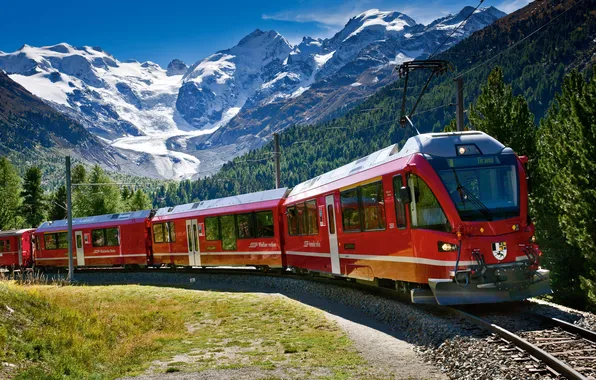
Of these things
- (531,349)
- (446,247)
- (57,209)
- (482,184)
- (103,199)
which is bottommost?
(531,349)

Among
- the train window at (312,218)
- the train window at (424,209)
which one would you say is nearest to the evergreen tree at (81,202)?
the train window at (312,218)

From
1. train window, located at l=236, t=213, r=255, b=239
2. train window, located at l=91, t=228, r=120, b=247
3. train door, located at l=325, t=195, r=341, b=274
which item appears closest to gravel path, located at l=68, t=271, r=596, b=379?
train door, located at l=325, t=195, r=341, b=274

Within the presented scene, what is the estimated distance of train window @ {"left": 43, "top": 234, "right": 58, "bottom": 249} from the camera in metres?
42.4

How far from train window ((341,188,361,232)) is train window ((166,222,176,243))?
56.7ft

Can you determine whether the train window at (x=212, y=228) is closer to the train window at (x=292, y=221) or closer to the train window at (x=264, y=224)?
the train window at (x=264, y=224)

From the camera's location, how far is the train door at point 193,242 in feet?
102

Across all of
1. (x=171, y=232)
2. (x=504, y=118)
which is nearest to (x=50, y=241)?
(x=171, y=232)

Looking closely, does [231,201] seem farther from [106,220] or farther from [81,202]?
[81,202]

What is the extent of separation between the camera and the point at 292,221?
23.8 m

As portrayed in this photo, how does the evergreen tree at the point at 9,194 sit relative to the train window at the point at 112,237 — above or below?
above

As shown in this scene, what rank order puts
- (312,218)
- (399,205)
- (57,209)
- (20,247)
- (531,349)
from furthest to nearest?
(57,209) < (20,247) < (312,218) < (399,205) < (531,349)

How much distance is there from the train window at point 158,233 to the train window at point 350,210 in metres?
18.9

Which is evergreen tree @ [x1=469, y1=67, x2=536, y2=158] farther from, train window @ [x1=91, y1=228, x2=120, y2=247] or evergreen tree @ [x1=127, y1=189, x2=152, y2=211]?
evergreen tree @ [x1=127, y1=189, x2=152, y2=211]

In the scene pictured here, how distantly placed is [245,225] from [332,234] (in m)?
9.22
